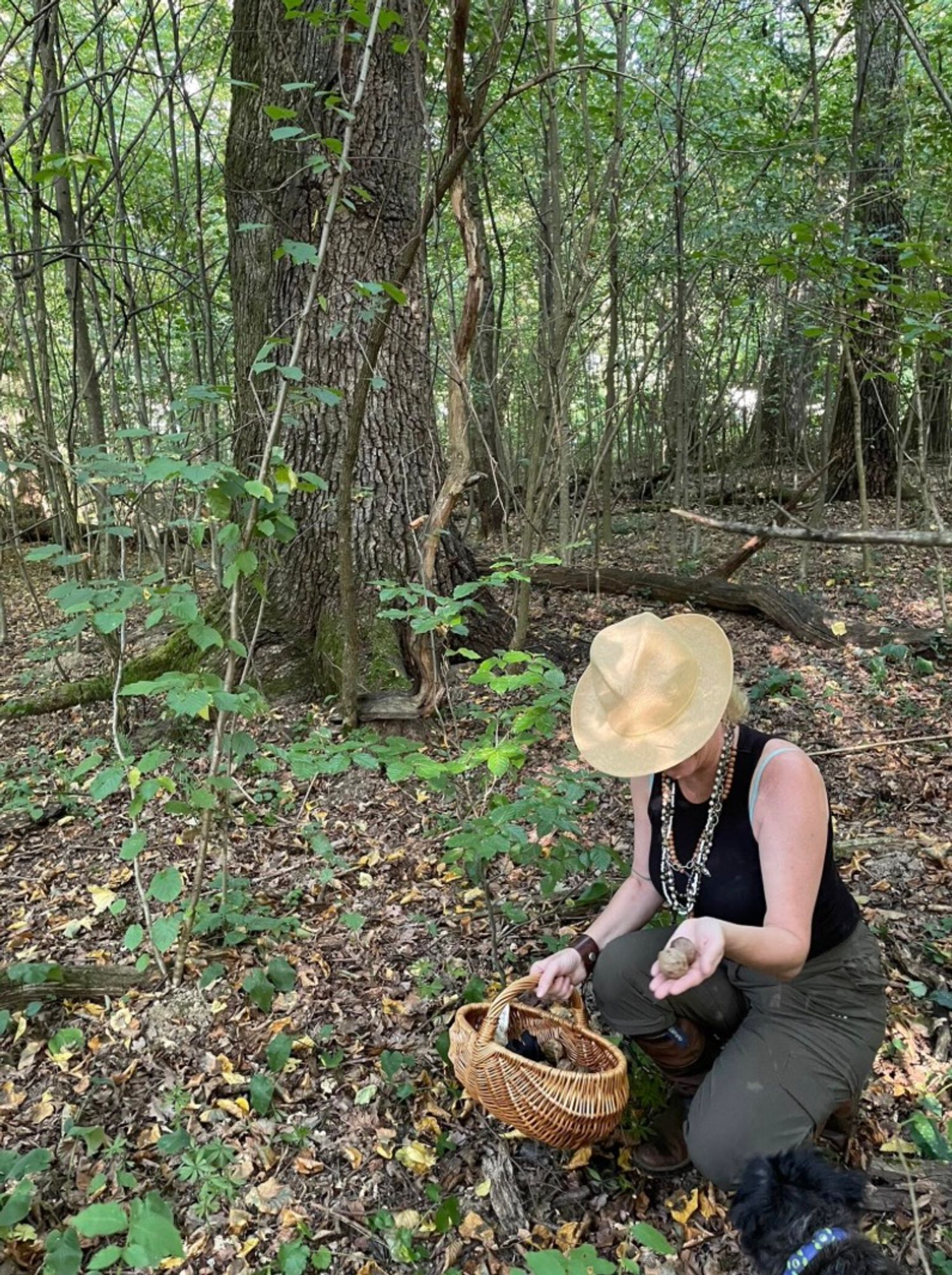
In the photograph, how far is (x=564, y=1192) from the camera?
2.02 metres

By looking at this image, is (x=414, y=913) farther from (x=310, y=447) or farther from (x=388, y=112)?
(x=388, y=112)

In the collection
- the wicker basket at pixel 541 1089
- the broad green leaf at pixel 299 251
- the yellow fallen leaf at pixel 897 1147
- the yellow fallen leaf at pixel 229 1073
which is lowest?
the yellow fallen leaf at pixel 897 1147

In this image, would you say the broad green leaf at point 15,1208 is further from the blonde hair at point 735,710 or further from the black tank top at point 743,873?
the blonde hair at point 735,710

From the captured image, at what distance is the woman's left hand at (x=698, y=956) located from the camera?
1523 mm

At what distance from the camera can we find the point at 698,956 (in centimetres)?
156

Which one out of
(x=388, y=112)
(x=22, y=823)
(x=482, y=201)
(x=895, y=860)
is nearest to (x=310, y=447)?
(x=388, y=112)

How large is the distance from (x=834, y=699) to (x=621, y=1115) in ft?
10.0

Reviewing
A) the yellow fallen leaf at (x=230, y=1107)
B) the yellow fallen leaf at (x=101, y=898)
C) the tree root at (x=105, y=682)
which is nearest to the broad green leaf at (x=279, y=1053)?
the yellow fallen leaf at (x=230, y=1107)

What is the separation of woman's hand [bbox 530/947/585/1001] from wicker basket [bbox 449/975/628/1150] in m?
0.14

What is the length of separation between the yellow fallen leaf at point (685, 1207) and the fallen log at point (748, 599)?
3.80 m

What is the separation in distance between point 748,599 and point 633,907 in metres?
3.89

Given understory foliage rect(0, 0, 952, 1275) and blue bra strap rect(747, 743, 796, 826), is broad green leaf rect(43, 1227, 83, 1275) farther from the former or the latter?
blue bra strap rect(747, 743, 796, 826)

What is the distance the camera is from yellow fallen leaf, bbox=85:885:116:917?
3.02 m

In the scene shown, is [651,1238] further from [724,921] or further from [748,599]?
[748,599]
